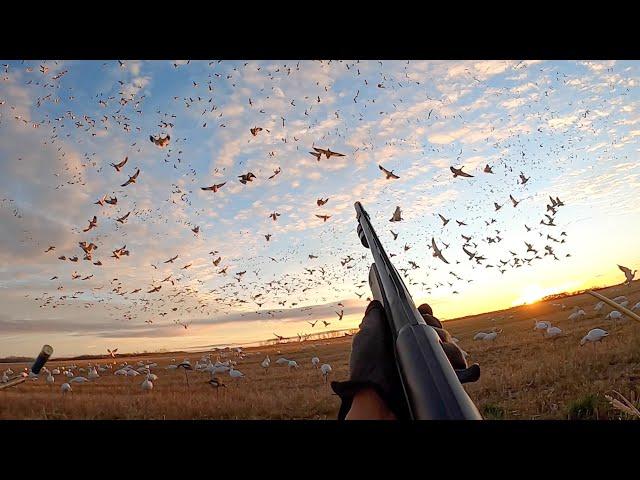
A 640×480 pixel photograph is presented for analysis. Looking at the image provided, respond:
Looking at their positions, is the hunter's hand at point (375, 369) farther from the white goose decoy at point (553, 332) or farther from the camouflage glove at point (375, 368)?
the white goose decoy at point (553, 332)

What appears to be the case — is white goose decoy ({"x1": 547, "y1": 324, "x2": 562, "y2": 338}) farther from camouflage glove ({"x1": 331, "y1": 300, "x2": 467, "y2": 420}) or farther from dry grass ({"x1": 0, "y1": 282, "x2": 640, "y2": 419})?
camouflage glove ({"x1": 331, "y1": 300, "x2": 467, "y2": 420})

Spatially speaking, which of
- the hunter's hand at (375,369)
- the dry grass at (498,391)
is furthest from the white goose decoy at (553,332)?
the hunter's hand at (375,369)

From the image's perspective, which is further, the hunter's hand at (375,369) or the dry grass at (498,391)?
the dry grass at (498,391)

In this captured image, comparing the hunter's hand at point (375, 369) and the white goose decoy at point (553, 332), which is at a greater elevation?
the hunter's hand at point (375, 369)

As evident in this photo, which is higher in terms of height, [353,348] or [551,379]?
[353,348]

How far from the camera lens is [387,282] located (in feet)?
3.90

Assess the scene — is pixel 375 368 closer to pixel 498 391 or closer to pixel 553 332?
pixel 498 391

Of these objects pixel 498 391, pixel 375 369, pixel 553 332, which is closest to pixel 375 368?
pixel 375 369

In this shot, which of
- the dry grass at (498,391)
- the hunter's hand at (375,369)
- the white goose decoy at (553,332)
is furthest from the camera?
the white goose decoy at (553,332)

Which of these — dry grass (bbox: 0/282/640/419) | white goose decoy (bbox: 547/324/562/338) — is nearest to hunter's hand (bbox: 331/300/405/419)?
dry grass (bbox: 0/282/640/419)

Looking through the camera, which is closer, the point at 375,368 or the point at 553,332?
the point at 375,368
